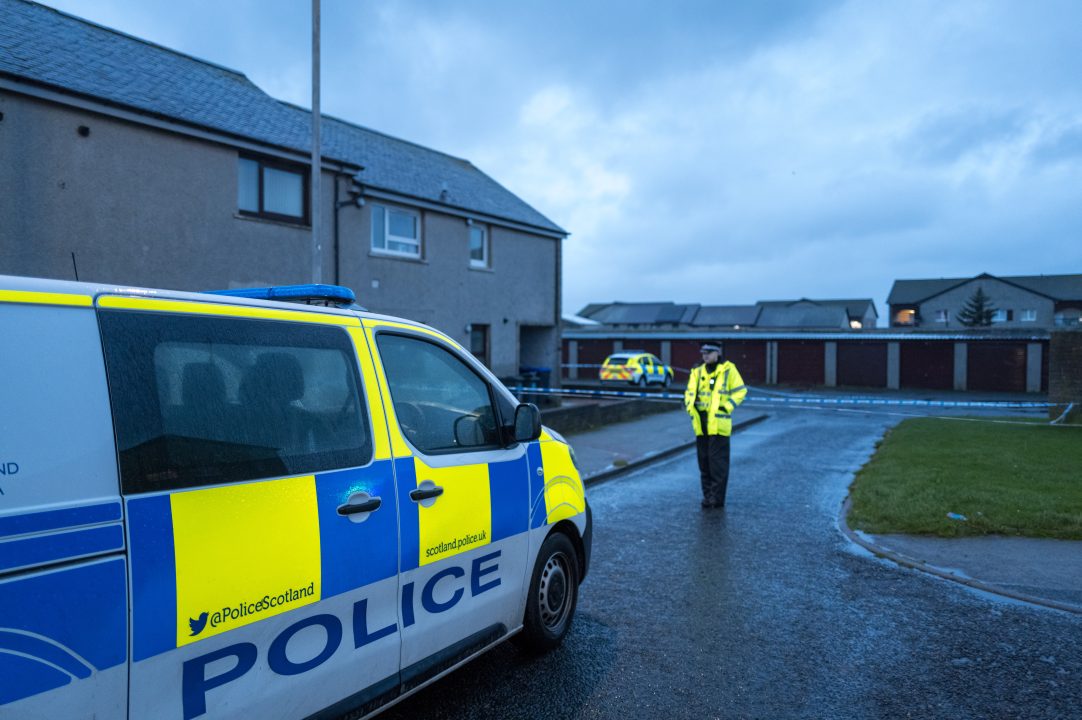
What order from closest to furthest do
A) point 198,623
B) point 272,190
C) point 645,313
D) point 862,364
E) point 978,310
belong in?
point 198,623 < point 272,190 < point 862,364 < point 978,310 < point 645,313

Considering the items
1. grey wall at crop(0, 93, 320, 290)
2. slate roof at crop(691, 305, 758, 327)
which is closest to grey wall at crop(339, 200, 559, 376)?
grey wall at crop(0, 93, 320, 290)

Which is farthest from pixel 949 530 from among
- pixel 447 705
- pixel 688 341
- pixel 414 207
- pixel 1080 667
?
pixel 688 341

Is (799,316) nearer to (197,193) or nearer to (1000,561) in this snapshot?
(197,193)

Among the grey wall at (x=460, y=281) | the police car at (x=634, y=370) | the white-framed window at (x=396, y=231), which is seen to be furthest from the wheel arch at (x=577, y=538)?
the police car at (x=634, y=370)

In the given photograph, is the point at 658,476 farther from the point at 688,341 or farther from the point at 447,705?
the point at 688,341

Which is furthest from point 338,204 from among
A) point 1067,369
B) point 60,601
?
point 1067,369

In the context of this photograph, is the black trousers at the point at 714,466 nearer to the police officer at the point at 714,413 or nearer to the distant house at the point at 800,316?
the police officer at the point at 714,413

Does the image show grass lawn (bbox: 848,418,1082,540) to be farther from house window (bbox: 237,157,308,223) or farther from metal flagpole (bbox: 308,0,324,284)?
house window (bbox: 237,157,308,223)

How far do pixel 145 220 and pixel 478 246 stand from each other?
361 inches

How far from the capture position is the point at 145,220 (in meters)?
11.4

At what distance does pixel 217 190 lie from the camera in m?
12.4

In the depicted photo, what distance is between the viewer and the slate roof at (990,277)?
66312 millimetres

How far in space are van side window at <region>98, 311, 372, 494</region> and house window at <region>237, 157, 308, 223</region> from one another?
11.0 m

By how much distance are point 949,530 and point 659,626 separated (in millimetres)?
3760
